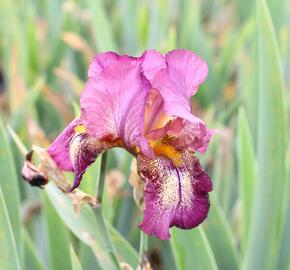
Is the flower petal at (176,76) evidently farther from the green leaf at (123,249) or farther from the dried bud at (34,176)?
the green leaf at (123,249)

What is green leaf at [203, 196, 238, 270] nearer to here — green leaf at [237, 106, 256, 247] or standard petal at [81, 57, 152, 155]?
green leaf at [237, 106, 256, 247]

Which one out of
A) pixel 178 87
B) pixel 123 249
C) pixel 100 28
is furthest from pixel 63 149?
pixel 100 28

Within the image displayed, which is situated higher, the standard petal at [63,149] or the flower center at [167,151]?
the standard petal at [63,149]

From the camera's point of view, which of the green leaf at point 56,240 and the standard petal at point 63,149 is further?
the green leaf at point 56,240

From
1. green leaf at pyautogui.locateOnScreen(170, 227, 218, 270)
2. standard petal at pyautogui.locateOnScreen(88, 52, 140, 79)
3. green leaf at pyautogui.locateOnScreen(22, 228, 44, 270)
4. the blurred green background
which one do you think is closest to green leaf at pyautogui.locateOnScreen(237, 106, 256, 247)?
the blurred green background

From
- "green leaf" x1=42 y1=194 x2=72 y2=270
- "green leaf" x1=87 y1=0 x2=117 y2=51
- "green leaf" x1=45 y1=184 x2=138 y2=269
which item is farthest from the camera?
"green leaf" x1=87 y1=0 x2=117 y2=51

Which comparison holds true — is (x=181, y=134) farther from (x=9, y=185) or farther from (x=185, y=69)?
(x=9, y=185)

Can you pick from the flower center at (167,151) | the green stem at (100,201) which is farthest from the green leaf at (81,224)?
the flower center at (167,151)

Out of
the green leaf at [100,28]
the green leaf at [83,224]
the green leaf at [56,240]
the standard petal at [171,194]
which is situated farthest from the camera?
the green leaf at [100,28]
